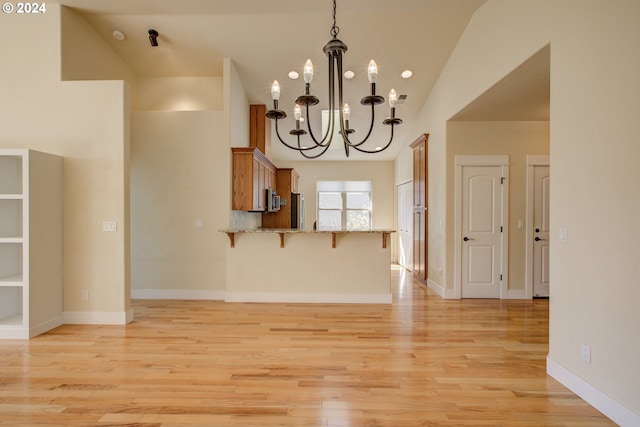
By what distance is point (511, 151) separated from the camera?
5.00 m

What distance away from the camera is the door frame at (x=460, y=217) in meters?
5.00

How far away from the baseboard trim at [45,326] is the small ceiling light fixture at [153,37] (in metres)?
3.68

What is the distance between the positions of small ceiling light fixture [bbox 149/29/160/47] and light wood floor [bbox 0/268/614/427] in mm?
3655

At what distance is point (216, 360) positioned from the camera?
2838 mm

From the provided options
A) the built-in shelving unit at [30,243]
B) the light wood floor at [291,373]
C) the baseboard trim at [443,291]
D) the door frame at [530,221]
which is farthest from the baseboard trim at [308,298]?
the door frame at [530,221]

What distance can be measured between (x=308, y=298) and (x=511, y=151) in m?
3.80

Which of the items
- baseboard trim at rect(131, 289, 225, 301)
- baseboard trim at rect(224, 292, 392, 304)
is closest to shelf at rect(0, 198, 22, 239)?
baseboard trim at rect(131, 289, 225, 301)

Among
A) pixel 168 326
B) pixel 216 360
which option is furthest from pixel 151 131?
pixel 216 360

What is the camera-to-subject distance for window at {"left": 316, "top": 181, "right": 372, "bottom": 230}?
956 cm

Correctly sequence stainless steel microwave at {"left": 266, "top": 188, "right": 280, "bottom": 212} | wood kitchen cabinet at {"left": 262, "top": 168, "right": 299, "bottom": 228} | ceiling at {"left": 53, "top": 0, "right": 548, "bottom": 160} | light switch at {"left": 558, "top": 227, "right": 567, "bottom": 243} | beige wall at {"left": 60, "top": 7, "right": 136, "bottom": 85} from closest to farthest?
light switch at {"left": 558, "top": 227, "right": 567, "bottom": 243} → beige wall at {"left": 60, "top": 7, "right": 136, "bottom": 85} → ceiling at {"left": 53, "top": 0, "right": 548, "bottom": 160} → stainless steel microwave at {"left": 266, "top": 188, "right": 280, "bottom": 212} → wood kitchen cabinet at {"left": 262, "top": 168, "right": 299, "bottom": 228}

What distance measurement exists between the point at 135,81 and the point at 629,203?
6.40m

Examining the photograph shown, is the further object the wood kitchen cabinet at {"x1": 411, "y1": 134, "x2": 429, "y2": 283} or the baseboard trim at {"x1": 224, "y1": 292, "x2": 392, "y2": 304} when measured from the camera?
the wood kitchen cabinet at {"x1": 411, "y1": 134, "x2": 429, "y2": 283}

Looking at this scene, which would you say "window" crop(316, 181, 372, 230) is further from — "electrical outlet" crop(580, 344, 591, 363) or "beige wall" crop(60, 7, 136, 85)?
"electrical outlet" crop(580, 344, 591, 363)

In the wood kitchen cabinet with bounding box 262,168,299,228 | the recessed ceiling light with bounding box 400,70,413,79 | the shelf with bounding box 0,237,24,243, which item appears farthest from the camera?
the wood kitchen cabinet with bounding box 262,168,299,228
